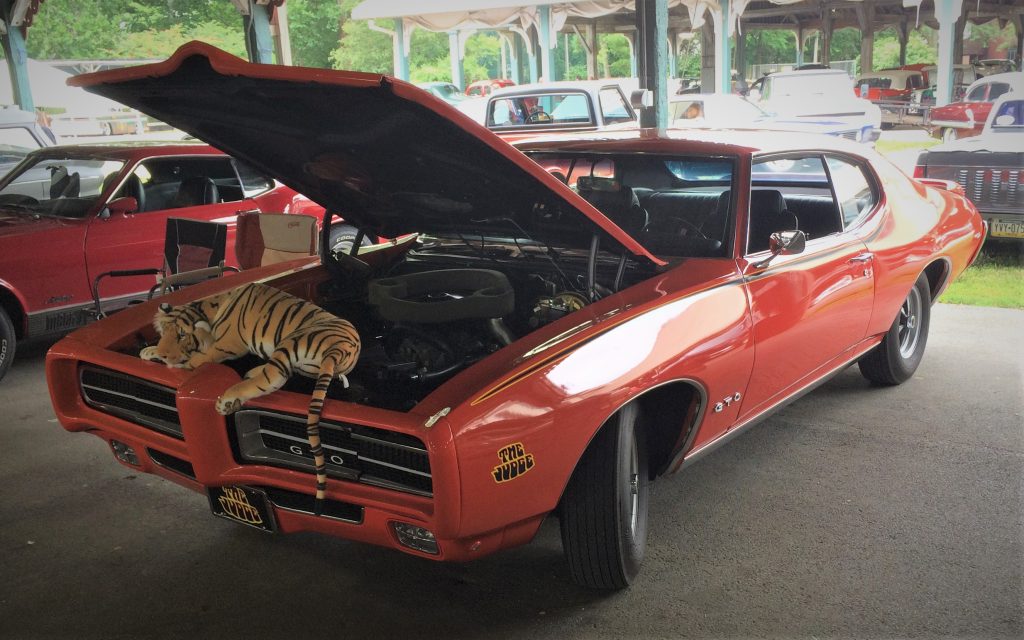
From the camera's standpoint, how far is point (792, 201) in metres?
4.60

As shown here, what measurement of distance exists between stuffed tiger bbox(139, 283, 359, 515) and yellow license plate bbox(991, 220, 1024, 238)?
668cm

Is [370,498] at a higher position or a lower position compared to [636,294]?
lower

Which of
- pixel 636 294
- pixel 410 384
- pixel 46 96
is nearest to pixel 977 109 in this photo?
pixel 636 294

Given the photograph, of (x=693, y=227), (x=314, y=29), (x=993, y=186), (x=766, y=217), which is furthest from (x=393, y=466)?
(x=314, y=29)

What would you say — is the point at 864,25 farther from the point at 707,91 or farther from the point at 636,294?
the point at 636,294

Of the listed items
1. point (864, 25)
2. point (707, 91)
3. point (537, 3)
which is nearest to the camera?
point (864, 25)

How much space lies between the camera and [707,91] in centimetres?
1254

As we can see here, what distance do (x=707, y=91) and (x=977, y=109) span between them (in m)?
4.60

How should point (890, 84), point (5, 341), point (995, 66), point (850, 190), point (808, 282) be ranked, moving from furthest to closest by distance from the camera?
1. point (890, 84)
2. point (995, 66)
3. point (5, 341)
4. point (850, 190)
5. point (808, 282)

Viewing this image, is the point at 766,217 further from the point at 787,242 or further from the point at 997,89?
the point at 997,89

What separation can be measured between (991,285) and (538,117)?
17.2ft

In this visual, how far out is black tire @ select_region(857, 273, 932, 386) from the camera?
468 cm

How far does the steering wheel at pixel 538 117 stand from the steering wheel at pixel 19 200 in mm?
5562

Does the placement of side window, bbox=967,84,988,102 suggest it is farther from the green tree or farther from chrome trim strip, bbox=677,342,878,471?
the green tree
